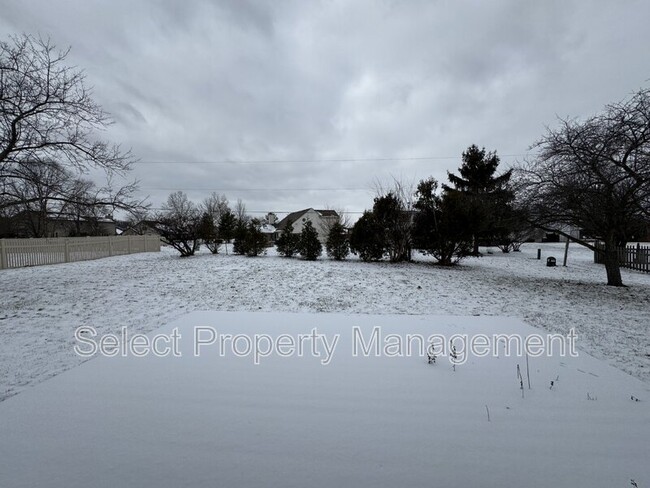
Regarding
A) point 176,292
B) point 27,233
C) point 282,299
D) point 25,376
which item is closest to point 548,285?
point 282,299

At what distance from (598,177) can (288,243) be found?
12369 mm

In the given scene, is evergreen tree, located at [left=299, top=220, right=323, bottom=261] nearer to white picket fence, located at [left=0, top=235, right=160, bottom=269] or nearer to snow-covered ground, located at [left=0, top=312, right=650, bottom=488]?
snow-covered ground, located at [left=0, top=312, right=650, bottom=488]

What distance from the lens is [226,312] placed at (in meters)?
5.51

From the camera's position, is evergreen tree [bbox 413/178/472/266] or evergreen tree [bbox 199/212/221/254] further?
evergreen tree [bbox 199/212/221/254]

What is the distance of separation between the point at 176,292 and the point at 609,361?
798cm

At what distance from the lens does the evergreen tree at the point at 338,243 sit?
15.0 m

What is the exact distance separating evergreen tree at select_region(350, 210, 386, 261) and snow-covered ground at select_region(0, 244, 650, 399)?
4.57 metres

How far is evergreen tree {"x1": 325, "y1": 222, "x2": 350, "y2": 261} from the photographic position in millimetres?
15023

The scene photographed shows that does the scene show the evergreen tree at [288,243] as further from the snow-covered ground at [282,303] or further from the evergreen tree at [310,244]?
the snow-covered ground at [282,303]

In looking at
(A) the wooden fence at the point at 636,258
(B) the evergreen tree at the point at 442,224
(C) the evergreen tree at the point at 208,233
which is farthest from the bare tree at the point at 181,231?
(A) the wooden fence at the point at 636,258

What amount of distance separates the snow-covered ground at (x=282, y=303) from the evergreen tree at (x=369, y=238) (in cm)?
457

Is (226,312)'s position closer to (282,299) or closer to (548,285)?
(282,299)

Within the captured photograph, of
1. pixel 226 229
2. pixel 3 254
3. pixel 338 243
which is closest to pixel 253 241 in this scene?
pixel 226 229

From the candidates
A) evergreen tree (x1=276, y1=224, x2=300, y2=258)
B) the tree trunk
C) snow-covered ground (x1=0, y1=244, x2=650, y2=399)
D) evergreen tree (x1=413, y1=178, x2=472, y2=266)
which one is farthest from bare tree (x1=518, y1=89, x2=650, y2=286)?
evergreen tree (x1=276, y1=224, x2=300, y2=258)
